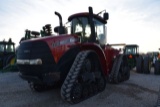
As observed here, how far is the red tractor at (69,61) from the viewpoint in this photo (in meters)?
4.73

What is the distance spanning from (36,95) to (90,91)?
1717mm

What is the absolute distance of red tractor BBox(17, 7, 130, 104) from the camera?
4730 millimetres

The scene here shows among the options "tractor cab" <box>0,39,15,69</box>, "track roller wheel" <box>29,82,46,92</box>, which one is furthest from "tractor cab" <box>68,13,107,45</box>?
"tractor cab" <box>0,39,15,69</box>

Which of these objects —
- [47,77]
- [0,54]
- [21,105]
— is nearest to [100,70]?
[47,77]

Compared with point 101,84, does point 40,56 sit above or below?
above

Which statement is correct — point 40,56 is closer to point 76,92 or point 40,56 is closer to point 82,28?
point 76,92

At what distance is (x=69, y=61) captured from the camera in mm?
5188

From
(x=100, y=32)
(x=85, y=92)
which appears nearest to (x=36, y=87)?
(x=85, y=92)

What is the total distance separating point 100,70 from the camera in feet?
20.0

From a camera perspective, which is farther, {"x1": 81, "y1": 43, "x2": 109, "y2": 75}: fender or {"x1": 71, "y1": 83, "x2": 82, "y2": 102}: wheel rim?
{"x1": 81, "y1": 43, "x2": 109, "y2": 75}: fender

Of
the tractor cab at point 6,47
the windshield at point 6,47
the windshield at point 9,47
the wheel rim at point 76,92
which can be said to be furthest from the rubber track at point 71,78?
the windshield at point 9,47

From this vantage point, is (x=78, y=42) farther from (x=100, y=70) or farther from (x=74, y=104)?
(x=74, y=104)

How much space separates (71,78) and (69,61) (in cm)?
69

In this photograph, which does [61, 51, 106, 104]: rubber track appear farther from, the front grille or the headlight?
the headlight
